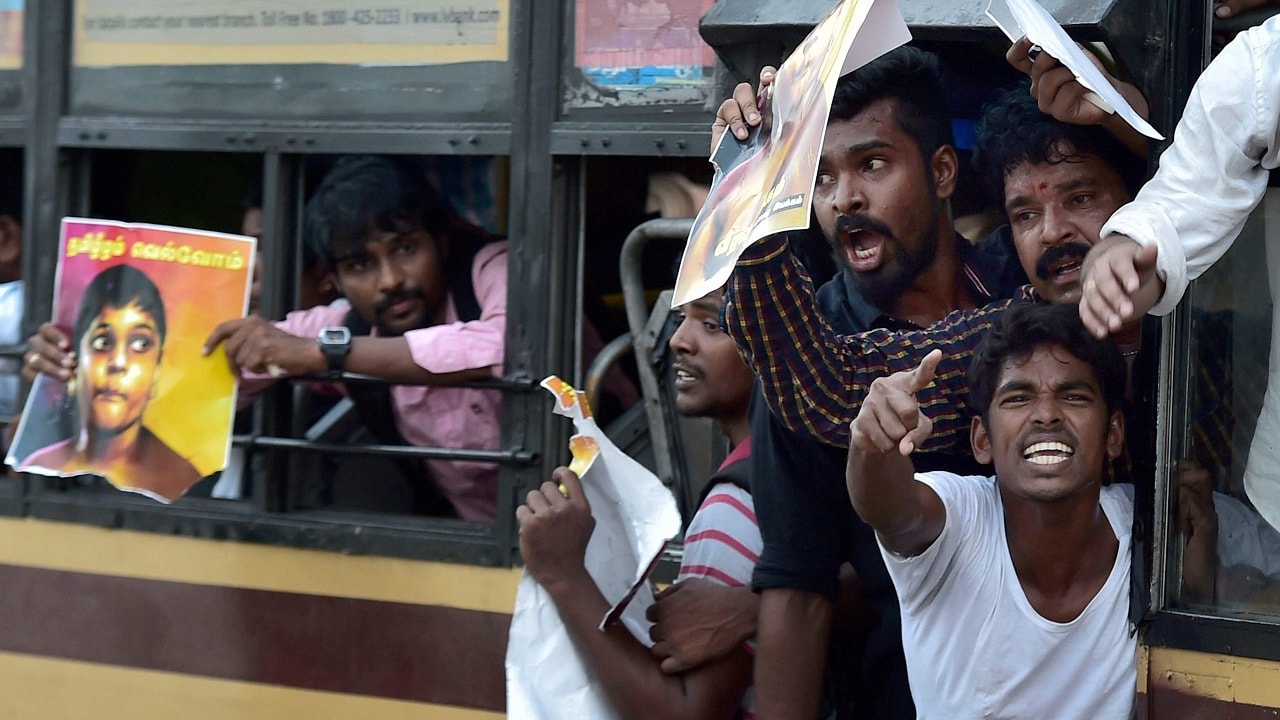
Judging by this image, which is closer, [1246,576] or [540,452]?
[1246,576]

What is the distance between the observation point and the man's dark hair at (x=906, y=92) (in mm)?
2732

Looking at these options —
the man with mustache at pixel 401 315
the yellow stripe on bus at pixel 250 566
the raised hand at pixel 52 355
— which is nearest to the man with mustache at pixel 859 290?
the yellow stripe on bus at pixel 250 566

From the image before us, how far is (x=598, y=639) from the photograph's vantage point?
2.91 meters

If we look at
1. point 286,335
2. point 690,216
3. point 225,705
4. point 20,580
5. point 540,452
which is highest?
point 690,216

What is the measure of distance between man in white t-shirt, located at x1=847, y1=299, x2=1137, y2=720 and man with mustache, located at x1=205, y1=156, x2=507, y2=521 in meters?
1.28

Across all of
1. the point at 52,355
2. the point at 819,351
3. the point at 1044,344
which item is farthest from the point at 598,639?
the point at 52,355

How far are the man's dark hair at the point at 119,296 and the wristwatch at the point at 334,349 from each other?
38 cm

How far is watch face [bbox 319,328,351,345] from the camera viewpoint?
11.5 feet

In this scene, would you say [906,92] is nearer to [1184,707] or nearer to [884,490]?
[884,490]

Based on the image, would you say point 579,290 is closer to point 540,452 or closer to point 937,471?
point 540,452

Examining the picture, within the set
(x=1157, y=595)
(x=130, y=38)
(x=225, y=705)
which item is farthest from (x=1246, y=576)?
(x=130, y=38)

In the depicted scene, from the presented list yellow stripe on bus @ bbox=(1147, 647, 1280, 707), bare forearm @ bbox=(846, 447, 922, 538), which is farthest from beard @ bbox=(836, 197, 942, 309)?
yellow stripe on bus @ bbox=(1147, 647, 1280, 707)

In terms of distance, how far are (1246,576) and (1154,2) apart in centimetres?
87

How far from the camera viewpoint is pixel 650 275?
379 cm
